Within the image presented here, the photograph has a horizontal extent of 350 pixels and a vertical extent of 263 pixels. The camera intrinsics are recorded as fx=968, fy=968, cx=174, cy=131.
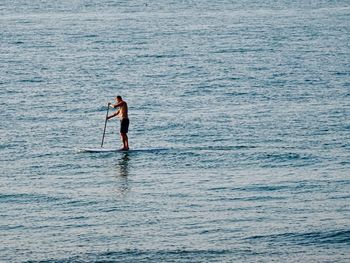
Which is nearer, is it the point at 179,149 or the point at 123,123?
the point at 179,149

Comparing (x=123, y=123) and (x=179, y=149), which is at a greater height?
(x=123, y=123)

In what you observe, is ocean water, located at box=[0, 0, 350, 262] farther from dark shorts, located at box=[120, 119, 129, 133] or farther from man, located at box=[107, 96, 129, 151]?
dark shorts, located at box=[120, 119, 129, 133]

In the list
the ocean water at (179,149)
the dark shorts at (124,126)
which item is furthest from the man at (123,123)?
the ocean water at (179,149)

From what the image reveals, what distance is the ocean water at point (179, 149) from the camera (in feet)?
78.7

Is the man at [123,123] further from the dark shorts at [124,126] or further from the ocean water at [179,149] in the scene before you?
the ocean water at [179,149]

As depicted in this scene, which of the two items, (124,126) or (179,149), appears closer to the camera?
(179,149)

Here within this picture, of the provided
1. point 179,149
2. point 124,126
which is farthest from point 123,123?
point 179,149

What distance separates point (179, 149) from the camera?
3488cm

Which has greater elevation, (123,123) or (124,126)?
(123,123)

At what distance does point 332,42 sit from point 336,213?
45.2 meters

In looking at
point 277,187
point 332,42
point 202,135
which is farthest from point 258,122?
point 332,42

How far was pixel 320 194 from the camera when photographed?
27859mm

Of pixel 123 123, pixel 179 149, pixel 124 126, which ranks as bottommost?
pixel 179 149

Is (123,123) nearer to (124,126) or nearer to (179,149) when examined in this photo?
(124,126)
